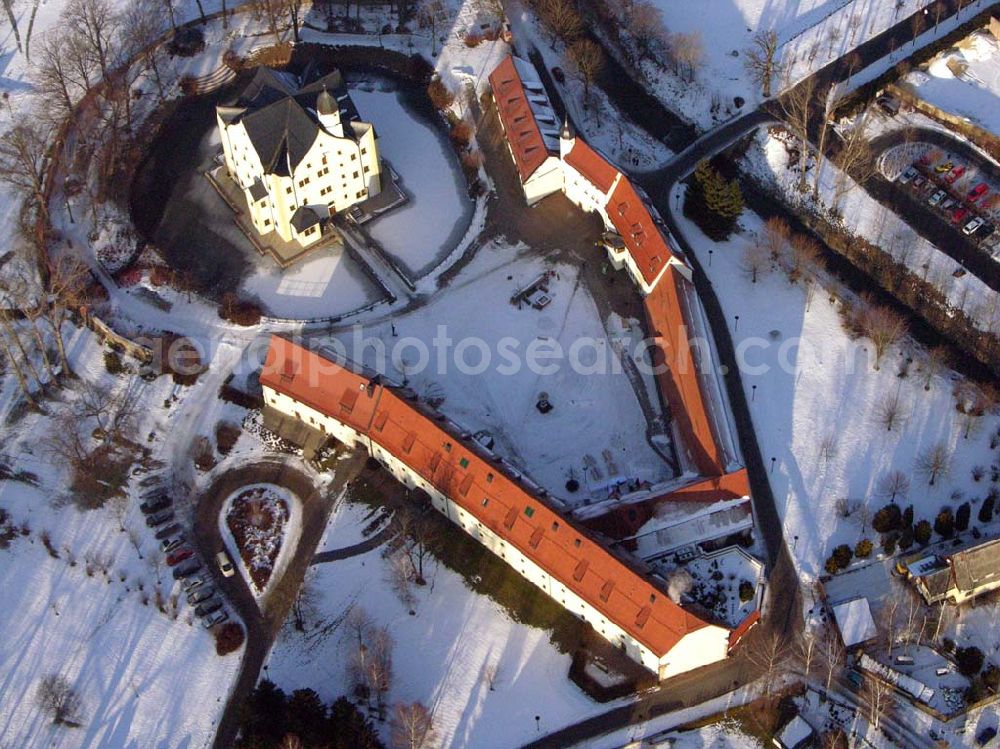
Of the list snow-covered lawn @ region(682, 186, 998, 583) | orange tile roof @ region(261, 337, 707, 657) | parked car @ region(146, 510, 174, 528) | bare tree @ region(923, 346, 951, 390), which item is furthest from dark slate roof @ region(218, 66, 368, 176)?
bare tree @ region(923, 346, 951, 390)

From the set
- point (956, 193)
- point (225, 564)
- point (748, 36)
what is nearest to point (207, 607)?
point (225, 564)

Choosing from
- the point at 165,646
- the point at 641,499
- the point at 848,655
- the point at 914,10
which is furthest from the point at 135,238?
the point at 914,10

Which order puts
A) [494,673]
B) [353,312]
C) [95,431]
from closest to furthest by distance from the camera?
[494,673] < [95,431] < [353,312]

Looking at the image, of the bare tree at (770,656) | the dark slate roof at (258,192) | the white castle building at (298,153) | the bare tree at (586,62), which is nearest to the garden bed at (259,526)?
the white castle building at (298,153)

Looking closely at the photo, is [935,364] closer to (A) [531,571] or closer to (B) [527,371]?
(B) [527,371]

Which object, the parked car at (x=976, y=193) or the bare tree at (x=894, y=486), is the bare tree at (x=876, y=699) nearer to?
the bare tree at (x=894, y=486)

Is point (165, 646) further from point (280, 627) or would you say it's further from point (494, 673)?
point (494, 673)
